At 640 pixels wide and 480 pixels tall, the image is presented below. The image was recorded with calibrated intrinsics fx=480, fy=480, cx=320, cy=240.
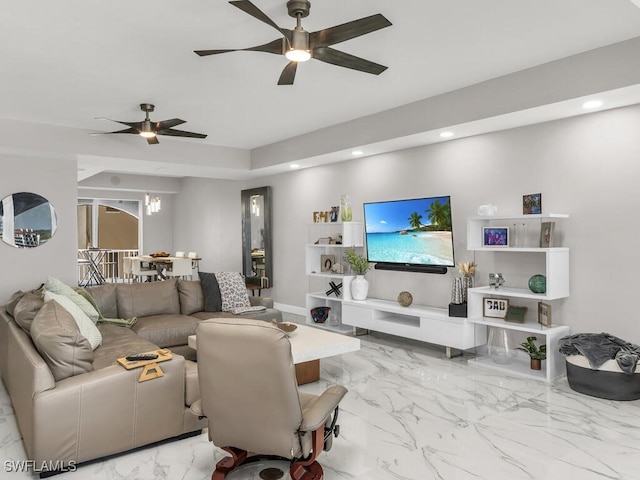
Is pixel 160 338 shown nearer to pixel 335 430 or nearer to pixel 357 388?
pixel 357 388

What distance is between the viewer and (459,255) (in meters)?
5.18

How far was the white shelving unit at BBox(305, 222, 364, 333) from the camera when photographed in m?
6.20

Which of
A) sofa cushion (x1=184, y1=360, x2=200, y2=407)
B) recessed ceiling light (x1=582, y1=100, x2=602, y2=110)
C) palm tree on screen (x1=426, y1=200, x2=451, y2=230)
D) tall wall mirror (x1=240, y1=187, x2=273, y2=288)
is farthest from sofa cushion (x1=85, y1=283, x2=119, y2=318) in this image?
recessed ceiling light (x1=582, y1=100, x2=602, y2=110)

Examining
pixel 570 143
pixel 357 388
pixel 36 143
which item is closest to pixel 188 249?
pixel 36 143

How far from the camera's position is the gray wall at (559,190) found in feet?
13.0

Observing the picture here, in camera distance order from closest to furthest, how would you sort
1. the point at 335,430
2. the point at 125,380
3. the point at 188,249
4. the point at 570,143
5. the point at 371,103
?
1. the point at 335,430
2. the point at 125,380
3. the point at 570,143
4. the point at 371,103
5. the point at 188,249

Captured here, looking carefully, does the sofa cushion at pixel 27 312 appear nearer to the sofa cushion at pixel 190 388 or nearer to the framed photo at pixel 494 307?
the sofa cushion at pixel 190 388

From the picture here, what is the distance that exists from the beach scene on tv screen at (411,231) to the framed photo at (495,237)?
516 mm

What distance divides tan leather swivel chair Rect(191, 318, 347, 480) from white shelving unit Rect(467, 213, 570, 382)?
255cm

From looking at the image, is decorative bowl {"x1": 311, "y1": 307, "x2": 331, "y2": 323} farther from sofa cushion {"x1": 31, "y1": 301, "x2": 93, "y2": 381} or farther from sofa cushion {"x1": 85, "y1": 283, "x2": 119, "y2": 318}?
sofa cushion {"x1": 31, "y1": 301, "x2": 93, "y2": 381}

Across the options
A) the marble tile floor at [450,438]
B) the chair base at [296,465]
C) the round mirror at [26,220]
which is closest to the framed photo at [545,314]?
the marble tile floor at [450,438]

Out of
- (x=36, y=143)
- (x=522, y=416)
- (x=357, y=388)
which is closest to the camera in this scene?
(x=522, y=416)

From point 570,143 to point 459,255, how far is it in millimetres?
1549

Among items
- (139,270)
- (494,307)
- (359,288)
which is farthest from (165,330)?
(139,270)
